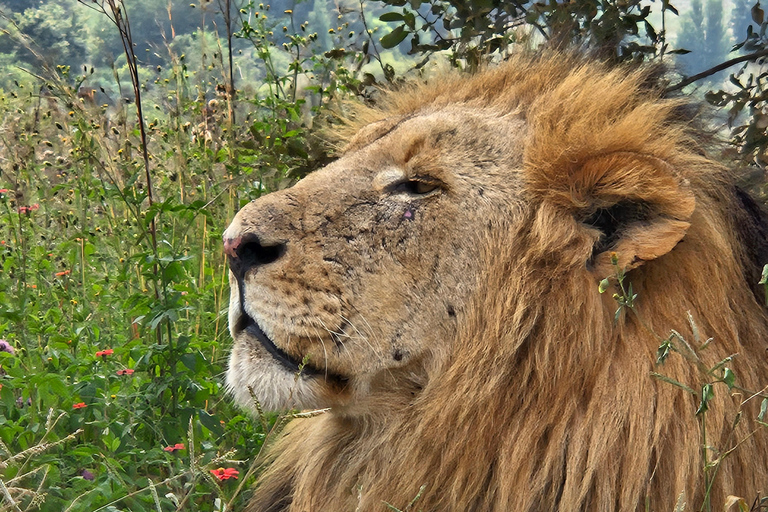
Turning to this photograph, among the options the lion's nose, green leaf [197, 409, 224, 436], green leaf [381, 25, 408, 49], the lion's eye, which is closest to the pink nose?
the lion's nose

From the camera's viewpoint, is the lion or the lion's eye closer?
the lion

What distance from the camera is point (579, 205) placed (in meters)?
2.32

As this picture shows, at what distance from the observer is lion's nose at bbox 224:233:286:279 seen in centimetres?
230

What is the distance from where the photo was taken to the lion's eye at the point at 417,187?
253 cm

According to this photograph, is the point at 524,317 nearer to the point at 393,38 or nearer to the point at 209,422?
the point at 209,422

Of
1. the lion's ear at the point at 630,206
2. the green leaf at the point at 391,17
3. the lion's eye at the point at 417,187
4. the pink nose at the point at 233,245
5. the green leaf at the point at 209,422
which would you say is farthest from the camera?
the green leaf at the point at 391,17

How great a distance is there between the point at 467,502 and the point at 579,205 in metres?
0.85

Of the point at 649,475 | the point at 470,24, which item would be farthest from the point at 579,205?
the point at 470,24

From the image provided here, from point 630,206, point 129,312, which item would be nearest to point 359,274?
point 630,206

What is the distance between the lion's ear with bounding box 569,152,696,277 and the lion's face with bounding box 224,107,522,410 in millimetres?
239

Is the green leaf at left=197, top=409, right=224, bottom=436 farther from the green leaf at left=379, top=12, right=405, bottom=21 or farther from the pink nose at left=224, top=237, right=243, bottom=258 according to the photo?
the green leaf at left=379, top=12, right=405, bottom=21

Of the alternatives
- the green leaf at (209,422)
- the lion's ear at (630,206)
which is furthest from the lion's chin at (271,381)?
the lion's ear at (630,206)

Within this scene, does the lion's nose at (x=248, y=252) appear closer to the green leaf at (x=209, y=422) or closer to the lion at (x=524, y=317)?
the lion at (x=524, y=317)

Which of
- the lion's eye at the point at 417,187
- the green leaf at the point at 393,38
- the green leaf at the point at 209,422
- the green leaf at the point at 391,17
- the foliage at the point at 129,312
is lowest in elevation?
the green leaf at the point at 209,422
